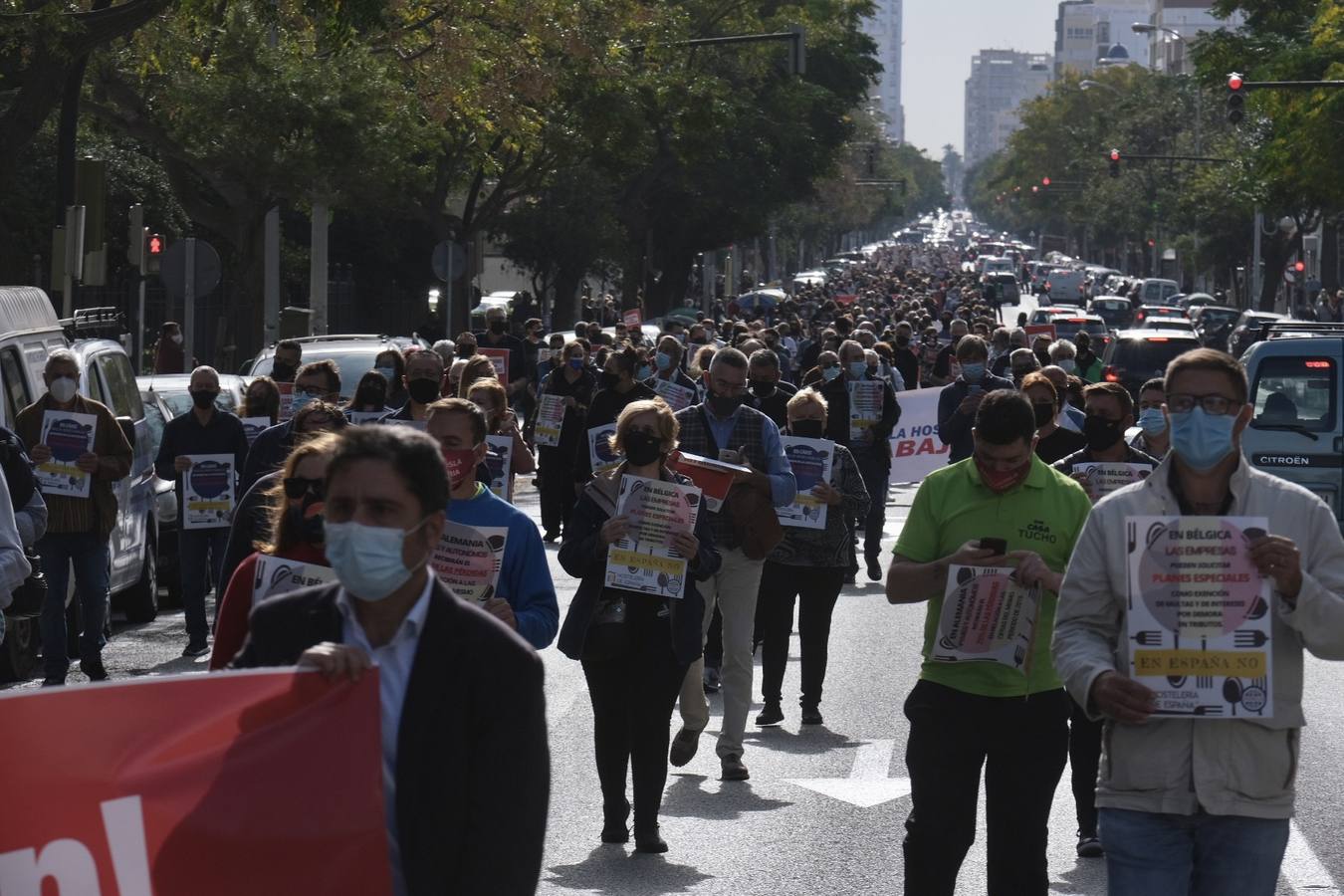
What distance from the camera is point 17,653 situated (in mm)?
12961

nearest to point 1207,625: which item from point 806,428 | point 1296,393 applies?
point 806,428

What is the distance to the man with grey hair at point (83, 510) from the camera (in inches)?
505

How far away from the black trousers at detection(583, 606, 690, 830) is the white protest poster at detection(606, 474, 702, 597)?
0.14 meters

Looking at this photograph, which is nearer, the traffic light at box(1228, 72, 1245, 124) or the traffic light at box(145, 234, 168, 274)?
the traffic light at box(145, 234, 168, 274)

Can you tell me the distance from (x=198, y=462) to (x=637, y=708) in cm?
596

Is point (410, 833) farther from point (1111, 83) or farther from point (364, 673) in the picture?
point (1111, 83)

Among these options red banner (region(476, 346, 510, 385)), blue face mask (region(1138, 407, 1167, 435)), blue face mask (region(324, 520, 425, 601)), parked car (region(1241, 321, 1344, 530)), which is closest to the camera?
blue face mask (region(324, 520, 425, 601))

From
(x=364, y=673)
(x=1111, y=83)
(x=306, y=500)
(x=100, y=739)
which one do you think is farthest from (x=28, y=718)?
(x=1111, y=83)

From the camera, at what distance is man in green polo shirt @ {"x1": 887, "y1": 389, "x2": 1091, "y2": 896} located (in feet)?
21.5

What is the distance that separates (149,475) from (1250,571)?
37.5ft

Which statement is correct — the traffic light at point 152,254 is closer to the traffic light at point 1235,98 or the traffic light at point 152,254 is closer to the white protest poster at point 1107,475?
the traffic light at point 1235,98

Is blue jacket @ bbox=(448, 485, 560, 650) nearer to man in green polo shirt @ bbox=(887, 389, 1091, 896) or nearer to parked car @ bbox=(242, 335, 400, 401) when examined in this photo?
man in green polo shirt @ bbox=(887, 389, 1091, 896)

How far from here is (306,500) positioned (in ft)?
20.8

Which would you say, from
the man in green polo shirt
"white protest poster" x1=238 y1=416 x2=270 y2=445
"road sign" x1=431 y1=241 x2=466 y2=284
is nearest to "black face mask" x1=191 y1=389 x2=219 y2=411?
"white protest poster" x1=238 y1=416 x2=270 y2=445
